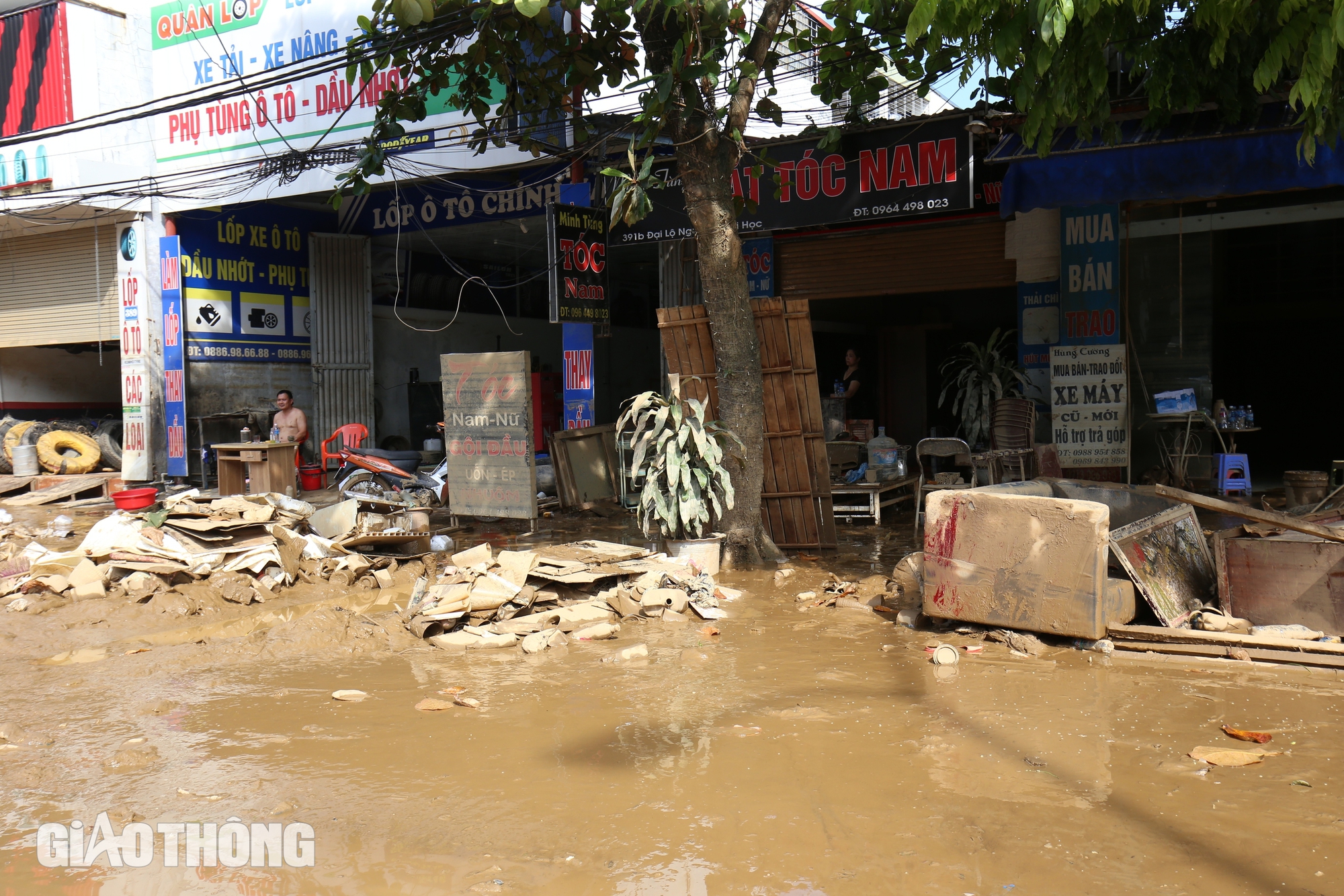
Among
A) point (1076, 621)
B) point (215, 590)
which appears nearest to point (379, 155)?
point (215, 590)

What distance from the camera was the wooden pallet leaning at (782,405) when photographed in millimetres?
8305

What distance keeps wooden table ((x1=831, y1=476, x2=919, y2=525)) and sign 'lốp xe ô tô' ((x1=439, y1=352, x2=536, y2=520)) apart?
3124 millimetres

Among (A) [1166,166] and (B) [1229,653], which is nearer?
(B) [1229,653]

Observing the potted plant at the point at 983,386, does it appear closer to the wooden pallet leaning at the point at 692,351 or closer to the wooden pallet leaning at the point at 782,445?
the wooden pallet leaning at the point at 782,445

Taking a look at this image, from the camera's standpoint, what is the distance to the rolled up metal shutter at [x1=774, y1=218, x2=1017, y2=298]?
11.6m

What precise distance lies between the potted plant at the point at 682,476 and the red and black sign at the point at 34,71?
494 inches

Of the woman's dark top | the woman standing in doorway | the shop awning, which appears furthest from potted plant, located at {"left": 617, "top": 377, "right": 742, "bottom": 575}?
the woman's dark top

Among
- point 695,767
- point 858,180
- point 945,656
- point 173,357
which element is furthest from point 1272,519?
point 173,357

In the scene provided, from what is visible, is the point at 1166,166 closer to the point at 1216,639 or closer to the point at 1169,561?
the point at 1169,561

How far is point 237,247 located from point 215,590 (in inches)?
389

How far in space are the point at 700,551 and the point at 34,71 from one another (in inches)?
582

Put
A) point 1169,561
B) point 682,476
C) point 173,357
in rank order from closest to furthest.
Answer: point 1169,561 < point 682,476 < point 173,357

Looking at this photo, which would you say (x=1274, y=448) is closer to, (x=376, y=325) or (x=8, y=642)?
(x=376, y=325)

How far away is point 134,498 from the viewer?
30.3 ft
